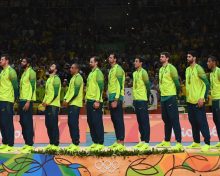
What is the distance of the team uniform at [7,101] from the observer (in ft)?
34.9

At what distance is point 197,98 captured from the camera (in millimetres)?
10320

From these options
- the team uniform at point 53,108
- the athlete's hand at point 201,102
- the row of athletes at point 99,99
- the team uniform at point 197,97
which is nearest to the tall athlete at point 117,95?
the row of athletes at point 99,99

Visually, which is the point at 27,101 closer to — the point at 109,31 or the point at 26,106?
the point at 26,106

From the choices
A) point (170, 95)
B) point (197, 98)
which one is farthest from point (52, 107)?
point (197, 98)

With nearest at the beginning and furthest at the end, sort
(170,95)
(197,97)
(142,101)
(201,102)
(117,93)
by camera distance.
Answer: (201,102), (197,97), (170,95), (117,93), (142,101)

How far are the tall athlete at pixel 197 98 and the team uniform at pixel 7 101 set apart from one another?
3761 mm

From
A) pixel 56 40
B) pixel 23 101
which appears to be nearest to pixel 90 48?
pixel 56 40

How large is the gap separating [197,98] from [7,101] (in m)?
4.08

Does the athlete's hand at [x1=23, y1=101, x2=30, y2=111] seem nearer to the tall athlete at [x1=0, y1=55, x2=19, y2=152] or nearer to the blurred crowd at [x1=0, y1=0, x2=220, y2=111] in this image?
the tall athlete at [x1=0, y1=55, x2=19, y2=152]

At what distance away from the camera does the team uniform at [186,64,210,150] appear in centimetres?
1027

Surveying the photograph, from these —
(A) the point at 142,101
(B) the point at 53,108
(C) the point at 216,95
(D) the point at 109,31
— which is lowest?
(B) the point at 53,108

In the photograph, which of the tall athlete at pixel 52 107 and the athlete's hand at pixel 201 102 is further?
the tall athlete at pixel 52 107

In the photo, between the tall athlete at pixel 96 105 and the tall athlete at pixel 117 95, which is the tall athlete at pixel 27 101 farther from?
the tall athlete at pixel 117 95

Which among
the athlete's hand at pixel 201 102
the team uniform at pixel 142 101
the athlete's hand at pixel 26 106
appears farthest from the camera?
the team uniform at pixel 142 101
